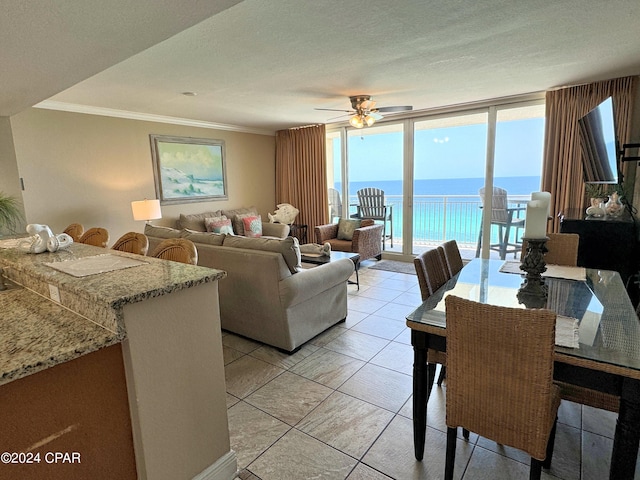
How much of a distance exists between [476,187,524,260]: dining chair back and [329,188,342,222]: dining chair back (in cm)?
259

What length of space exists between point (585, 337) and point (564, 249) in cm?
141

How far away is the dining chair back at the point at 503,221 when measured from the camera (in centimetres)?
491

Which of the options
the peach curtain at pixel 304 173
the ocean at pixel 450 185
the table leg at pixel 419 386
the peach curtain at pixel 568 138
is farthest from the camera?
the peach curtain at pixel 304 173

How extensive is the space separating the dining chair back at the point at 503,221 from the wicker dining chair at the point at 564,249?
2.54 m

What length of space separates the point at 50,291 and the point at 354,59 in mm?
2663

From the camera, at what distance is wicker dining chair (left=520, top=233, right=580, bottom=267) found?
2494 millimetres

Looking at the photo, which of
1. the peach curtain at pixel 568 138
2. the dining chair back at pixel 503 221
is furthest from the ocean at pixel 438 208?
the peach curtain at pixel 568 138

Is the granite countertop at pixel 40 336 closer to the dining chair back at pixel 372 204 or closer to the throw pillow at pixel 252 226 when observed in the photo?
the throw pillow at pixel 252 226

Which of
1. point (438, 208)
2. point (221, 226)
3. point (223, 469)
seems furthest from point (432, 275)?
point (438, 208)

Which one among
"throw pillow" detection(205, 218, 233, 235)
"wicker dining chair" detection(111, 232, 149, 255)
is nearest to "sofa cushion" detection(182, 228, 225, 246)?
"wicker dining chair" detection(111, 232, 149, 255)

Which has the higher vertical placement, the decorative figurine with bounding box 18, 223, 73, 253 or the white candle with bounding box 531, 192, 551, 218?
the white candle with bounding box 531, 192, 551, 218

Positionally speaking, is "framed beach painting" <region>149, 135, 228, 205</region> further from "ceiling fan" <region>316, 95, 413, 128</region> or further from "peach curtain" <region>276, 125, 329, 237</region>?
"ceiling fan" <region>316, 95, 413, 128</region>

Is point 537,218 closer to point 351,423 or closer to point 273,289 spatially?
point 351,423

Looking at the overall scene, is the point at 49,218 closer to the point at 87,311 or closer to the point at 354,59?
the point at 87,311
